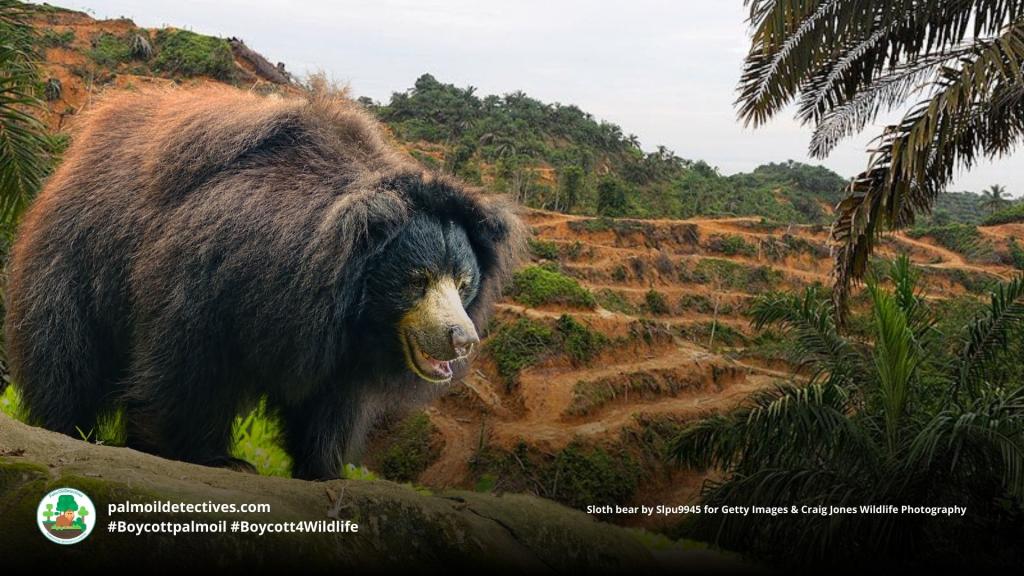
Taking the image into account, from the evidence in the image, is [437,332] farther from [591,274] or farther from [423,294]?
[591,274]

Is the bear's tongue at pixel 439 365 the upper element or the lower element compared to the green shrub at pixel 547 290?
upper

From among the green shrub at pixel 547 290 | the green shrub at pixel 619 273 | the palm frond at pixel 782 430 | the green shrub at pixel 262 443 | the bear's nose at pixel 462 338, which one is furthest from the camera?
the green shrub at pixel 619 273

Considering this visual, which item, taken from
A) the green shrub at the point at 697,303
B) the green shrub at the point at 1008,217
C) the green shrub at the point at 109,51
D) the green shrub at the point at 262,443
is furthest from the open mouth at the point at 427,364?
the green shrub at the point at 1008,217

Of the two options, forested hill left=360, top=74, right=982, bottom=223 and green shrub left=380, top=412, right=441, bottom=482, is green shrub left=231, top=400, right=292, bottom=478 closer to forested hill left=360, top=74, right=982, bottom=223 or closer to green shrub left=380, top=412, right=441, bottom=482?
green shrub left=380, top=412, right=441, bottom=482

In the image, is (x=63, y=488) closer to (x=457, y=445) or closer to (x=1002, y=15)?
(x=1002, y=15)

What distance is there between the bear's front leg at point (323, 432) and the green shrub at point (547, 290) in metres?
15.3

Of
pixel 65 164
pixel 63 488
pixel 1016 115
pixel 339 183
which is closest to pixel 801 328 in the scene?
pixel 1016 115

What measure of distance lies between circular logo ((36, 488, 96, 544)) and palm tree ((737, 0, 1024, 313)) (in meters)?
6.09

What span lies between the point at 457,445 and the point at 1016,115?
1231 centimetres

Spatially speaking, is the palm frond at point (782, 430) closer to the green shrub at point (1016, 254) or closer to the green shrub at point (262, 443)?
the green shrub at point (262, 443)

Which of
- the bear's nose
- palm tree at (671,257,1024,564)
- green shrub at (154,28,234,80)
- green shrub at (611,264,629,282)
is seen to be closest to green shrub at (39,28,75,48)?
green shrub at (154,28,234,80)

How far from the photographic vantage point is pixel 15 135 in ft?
17.1

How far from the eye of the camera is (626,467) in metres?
16.6

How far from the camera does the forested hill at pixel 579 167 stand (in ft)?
105
